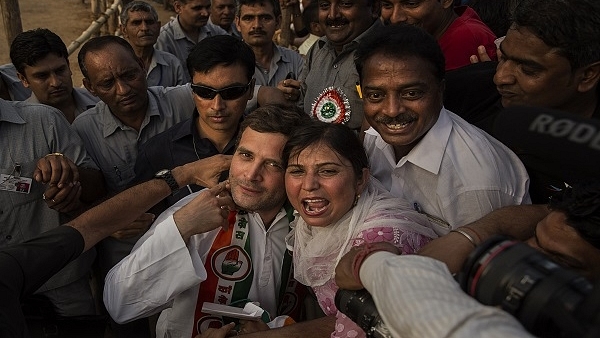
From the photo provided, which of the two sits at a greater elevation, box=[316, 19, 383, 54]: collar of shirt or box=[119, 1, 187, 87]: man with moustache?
box=[316, 19, 383, 54]: collar of shirt

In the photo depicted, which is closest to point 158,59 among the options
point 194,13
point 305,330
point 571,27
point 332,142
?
point 194,13

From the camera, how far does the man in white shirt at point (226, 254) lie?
2.46m

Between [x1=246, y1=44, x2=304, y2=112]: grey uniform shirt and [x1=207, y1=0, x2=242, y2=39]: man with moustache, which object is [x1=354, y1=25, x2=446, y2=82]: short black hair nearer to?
[x1=246, y1=44, x2=304, y2=112]: grey uniform shirt

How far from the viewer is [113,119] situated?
3740mm

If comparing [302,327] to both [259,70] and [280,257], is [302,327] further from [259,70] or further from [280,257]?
[259,70]

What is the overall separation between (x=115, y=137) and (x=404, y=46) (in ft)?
7.11

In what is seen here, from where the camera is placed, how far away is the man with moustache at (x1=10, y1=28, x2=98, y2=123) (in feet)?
13.0

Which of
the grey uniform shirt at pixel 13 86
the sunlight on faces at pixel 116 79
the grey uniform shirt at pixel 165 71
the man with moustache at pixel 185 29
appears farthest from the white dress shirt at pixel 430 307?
the man with moustache at pixel 185 29

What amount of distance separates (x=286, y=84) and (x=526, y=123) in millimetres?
2899

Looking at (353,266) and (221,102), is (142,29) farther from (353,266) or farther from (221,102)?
(353,266)

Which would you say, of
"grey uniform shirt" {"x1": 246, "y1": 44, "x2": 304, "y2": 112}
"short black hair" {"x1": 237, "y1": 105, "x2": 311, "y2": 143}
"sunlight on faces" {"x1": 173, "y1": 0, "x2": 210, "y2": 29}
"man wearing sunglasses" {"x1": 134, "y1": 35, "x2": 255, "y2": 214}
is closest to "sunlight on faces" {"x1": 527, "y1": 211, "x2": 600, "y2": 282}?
"short black hair" {"x1": 237, "y1": 105, "x2": 311, "y2": 143}

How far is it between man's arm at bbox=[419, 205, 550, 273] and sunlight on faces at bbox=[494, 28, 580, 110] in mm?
459

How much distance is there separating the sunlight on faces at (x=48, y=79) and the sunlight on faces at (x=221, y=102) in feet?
4.11

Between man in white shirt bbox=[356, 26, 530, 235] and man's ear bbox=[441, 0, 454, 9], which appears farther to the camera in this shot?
man's ear bbox=[441, 0, 454, 9]
